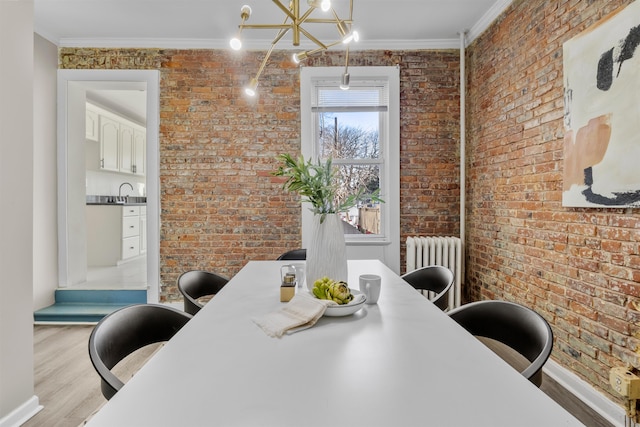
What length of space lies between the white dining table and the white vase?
274 mm

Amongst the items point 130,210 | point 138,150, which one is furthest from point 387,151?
point 138,150

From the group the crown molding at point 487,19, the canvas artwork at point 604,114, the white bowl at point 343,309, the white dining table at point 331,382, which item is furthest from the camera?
the crown molding at point 487,19

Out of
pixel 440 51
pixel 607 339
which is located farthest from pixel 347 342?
pixel 440 51

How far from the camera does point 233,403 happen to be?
690 mm

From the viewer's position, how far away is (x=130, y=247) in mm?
5578

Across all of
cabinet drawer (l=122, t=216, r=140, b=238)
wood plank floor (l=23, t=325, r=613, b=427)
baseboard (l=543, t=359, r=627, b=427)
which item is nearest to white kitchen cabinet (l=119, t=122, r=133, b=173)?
cabinet drawer (l=122, t=216, r=140, b=238)

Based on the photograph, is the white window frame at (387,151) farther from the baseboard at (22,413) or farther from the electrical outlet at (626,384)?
the baseboard at (22,413)

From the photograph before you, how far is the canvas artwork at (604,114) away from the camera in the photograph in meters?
1.65

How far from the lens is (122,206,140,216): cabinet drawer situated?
5.32 meters

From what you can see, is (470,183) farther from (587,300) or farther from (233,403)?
(233,403)

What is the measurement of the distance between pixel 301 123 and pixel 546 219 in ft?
7.80

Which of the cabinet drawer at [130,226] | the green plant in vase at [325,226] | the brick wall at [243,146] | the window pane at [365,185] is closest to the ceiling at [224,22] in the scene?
the brick wall at [243,146]

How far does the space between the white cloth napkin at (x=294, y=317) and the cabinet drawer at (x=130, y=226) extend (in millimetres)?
5078

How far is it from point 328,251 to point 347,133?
2.47m
